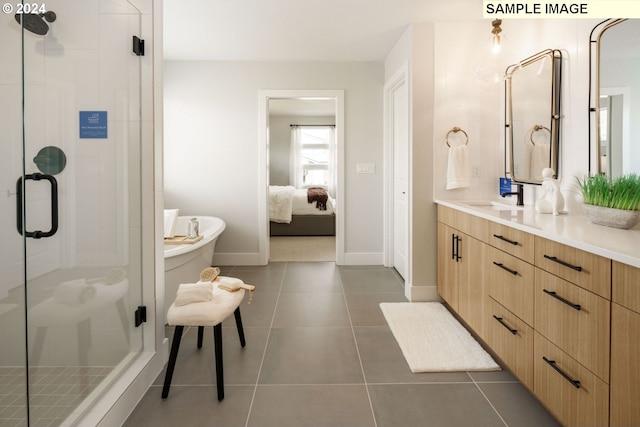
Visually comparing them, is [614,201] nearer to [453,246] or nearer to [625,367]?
[625,367]

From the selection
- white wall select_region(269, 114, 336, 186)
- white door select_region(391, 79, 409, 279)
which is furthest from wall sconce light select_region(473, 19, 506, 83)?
white wall select_region(269, 114, 336, 186)

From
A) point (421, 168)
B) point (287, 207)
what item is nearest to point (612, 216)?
point (421, 168)

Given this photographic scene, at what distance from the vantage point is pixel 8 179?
4.87 feet

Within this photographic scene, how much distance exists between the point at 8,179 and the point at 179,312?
0.92 metres

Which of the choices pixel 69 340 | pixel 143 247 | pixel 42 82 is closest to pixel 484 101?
pixel 143 247

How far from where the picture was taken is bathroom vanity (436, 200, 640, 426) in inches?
50.5

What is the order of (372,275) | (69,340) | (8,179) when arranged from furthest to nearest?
(372,275)
(69,340)
(8,179)

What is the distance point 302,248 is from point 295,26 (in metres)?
3.25

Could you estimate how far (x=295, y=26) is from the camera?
11.9 ft

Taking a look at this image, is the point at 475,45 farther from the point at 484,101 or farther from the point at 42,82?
the point at 42,82

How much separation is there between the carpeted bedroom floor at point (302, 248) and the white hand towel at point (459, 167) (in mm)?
2285

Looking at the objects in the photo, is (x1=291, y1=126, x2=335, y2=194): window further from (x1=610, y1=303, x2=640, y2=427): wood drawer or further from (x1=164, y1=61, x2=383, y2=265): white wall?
(x1=610, y1=303, x2=640, y2=427): wood drawer

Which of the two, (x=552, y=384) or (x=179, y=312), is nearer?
(x=552, y=384)

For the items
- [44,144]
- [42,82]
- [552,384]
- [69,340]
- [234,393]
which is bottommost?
[234,393]
